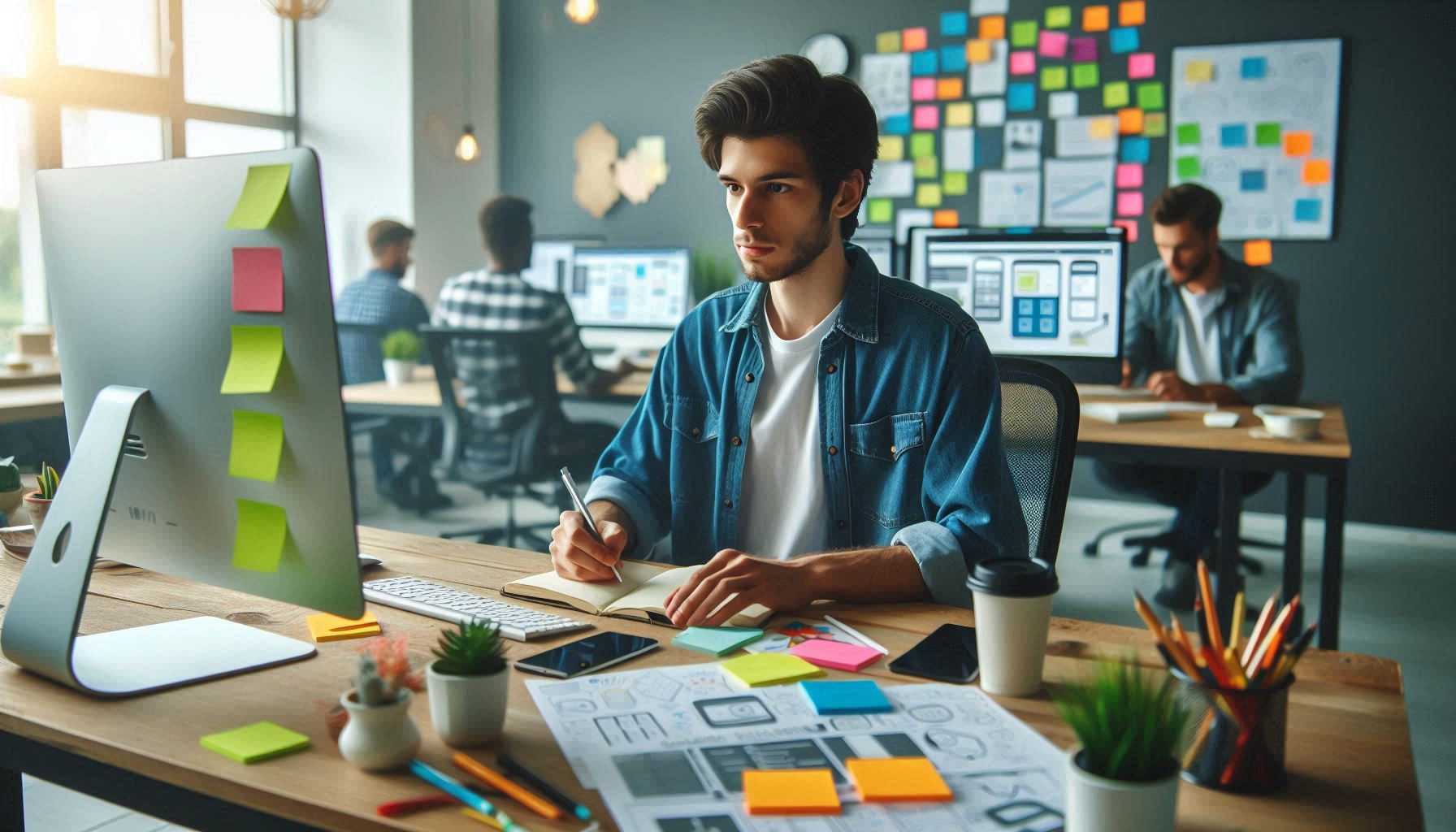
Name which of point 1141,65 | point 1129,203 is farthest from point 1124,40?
point 1129,203

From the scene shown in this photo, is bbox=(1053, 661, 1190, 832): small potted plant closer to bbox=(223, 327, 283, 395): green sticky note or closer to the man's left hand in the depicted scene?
the man's left hand

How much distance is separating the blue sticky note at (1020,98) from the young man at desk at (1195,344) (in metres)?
1.38

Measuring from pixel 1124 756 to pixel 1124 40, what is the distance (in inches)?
182

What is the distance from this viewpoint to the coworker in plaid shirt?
3.57 meters

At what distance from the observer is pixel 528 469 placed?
3.70m

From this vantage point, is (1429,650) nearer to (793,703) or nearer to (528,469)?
(528,469)

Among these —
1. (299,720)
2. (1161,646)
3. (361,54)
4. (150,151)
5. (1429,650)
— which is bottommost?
(1429,650)

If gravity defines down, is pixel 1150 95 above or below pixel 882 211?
above

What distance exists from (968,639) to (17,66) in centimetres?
477

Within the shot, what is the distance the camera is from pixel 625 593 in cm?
126

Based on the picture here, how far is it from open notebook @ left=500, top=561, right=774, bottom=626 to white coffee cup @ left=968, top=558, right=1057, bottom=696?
27cm

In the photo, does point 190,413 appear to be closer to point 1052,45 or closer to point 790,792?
point 790,792

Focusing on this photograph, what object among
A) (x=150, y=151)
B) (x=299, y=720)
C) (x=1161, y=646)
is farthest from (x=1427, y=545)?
(x=150, y=151)

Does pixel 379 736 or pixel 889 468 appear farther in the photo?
pixel 889 468
